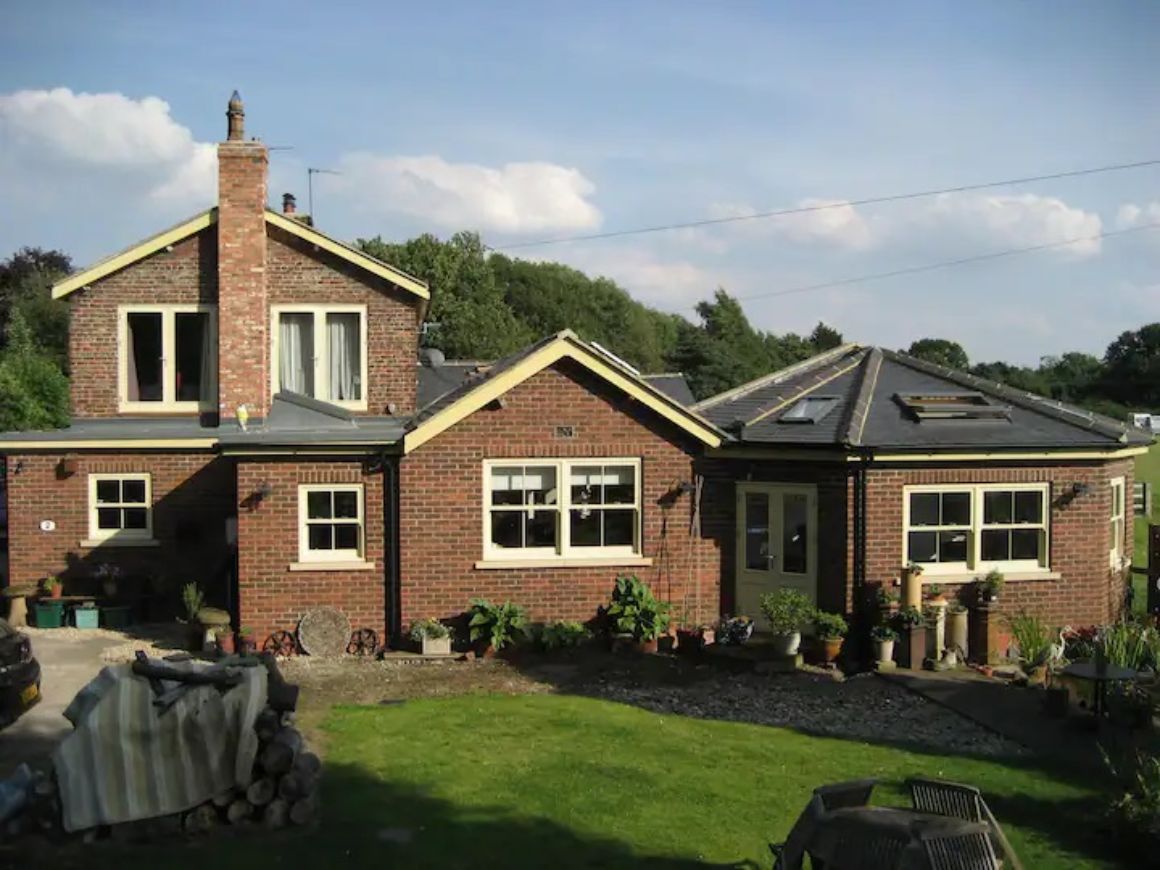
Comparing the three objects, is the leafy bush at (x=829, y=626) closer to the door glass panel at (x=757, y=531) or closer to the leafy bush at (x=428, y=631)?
the door glass panel at (x=757, y=531)

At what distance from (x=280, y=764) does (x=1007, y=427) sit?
492 inches

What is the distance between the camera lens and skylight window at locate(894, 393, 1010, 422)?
675 inches

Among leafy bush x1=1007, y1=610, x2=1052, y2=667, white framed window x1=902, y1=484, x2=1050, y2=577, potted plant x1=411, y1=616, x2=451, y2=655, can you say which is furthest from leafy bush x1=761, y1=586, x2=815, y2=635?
potted plant x1=411, y1=616, x2=451, y2=655

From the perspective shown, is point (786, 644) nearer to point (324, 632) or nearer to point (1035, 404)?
point (1035, 404)

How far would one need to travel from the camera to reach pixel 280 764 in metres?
9.06

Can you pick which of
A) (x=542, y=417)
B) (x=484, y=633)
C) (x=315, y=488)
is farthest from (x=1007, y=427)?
(x=315, y=488)

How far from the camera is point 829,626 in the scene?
15789 millimetres

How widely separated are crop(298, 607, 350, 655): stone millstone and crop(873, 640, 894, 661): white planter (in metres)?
7.72

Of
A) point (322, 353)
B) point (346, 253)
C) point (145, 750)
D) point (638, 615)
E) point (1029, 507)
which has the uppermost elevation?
point (346, 253)

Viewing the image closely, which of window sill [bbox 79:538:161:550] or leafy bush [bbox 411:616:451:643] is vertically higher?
window sill [bbox 79:538:161:550]

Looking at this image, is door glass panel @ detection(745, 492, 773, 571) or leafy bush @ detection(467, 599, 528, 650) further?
door glass panel @ detection(745, 492, 773, 571)

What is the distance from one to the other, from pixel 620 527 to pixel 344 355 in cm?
706

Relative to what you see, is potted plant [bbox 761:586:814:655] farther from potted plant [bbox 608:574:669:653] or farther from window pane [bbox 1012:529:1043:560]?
window pane [bbox 1012:529:1043:560]

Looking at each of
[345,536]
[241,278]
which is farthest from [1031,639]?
[241,278]
